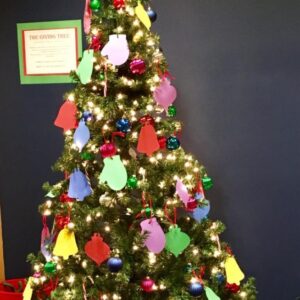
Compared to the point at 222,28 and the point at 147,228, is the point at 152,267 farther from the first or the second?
the point at 222,28

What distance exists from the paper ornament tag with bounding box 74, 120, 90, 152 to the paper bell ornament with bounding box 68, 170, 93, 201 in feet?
0.37

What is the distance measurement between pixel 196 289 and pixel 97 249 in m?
0.40

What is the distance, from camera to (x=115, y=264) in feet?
5.34

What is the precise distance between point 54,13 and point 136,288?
1.40 metres

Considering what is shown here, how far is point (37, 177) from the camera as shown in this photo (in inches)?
96.3

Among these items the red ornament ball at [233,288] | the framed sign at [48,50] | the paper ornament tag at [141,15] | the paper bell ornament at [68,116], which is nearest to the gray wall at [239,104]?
the framed sign at [48,50]

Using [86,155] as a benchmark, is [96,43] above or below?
above

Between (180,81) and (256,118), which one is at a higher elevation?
(180,81)

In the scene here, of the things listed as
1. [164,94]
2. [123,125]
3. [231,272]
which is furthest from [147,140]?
[231,272]

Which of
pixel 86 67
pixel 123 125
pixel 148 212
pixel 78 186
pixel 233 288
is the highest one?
pixel 86 67

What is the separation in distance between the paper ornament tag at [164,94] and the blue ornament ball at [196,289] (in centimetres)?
68

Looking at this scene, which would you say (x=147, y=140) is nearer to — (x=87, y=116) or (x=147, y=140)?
(x=147, y=140)

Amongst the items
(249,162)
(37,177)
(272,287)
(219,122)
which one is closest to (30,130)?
(37,177)

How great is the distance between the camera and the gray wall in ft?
6.98
